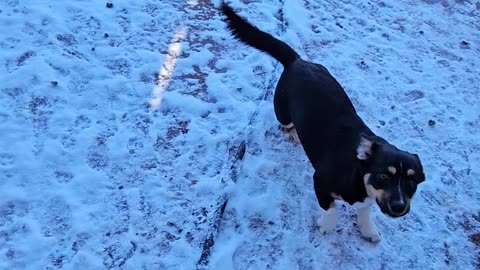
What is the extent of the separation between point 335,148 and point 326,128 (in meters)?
0.21

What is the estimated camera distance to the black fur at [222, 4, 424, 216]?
11.1 ft

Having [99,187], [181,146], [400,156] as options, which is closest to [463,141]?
[400,156]

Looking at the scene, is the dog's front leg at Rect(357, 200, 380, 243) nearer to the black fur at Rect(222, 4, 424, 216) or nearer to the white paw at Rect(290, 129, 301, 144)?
the black fur at Rect(222, 4, 424, 216)

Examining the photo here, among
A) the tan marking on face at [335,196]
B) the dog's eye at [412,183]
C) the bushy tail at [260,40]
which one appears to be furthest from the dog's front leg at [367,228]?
the bushy tail at [260,40]

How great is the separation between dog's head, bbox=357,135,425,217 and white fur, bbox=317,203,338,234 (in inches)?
24.0

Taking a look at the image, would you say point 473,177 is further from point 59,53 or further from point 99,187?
point 59,53

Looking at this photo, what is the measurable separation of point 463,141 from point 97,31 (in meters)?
4.33

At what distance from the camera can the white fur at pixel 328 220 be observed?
156 inches

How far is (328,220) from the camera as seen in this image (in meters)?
4.05

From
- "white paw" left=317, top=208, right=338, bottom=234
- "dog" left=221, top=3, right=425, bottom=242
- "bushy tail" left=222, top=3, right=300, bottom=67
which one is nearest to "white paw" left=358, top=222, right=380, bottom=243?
"dog" left=221, top=3, right=425, bottom=242

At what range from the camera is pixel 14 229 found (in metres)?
3.85

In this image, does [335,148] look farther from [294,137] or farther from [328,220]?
[294,137]

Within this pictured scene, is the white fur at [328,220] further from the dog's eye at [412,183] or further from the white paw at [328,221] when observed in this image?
the dog's eye at [412,183]

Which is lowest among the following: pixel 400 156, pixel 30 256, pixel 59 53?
pixel 30 256
